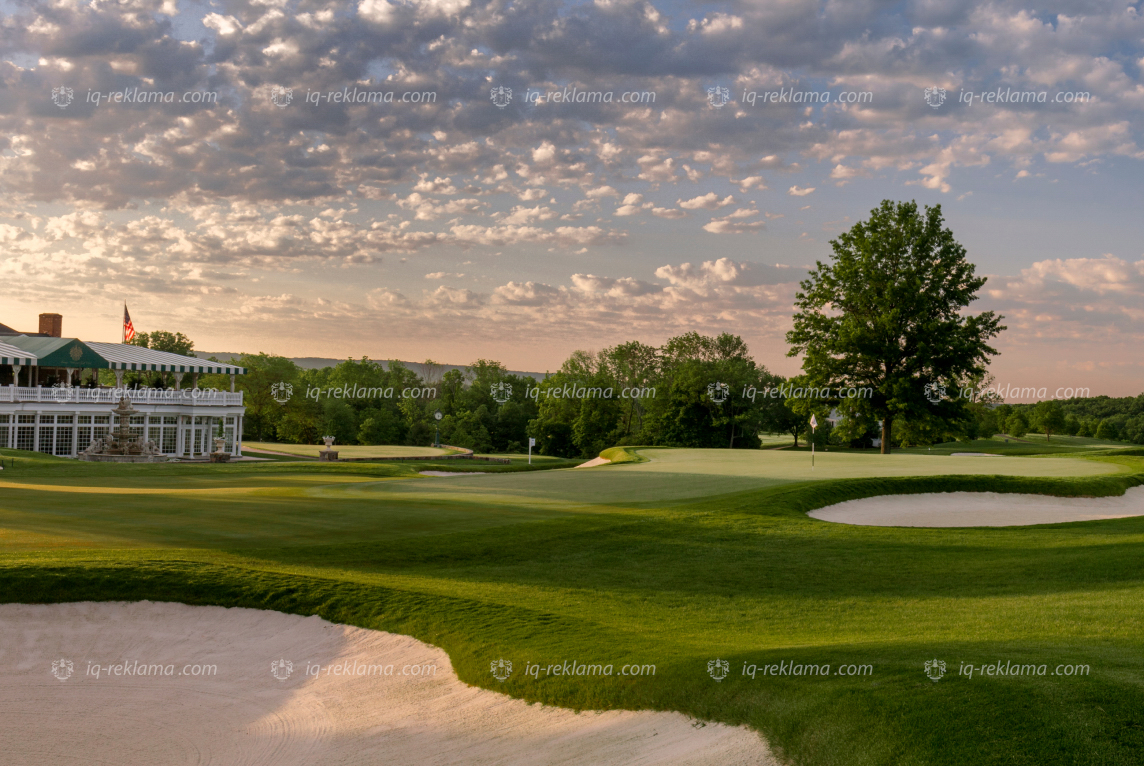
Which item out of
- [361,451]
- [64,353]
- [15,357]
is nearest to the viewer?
[15,357]

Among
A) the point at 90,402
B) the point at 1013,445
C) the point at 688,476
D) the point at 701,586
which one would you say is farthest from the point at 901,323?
the point at 90,402

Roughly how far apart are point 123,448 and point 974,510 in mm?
44506

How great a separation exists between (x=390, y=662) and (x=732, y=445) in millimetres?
69077

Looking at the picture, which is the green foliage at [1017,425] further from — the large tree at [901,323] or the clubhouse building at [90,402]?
the clubhouse building at [90,402]

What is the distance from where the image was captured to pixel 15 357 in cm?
5097

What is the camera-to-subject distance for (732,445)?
77125 millimetres

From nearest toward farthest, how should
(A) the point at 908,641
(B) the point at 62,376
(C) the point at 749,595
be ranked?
(A) the point at 908,641 < (C) the point at 749,595 < (B) the point at 62,376

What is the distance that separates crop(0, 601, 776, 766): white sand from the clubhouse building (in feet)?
141

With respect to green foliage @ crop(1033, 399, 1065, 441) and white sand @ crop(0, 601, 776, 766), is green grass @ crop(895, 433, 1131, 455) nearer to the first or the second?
green foliage @ crop(1033, 399, 1065, 441)

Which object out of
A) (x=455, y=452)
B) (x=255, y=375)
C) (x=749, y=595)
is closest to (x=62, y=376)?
(x=255, y=375)

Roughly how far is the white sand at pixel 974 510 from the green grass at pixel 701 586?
609 mm

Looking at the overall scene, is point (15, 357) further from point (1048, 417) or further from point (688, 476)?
point (1048, 417)

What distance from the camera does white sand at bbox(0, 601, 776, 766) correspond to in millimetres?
7324

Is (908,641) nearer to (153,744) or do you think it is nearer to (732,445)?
(153,744)
